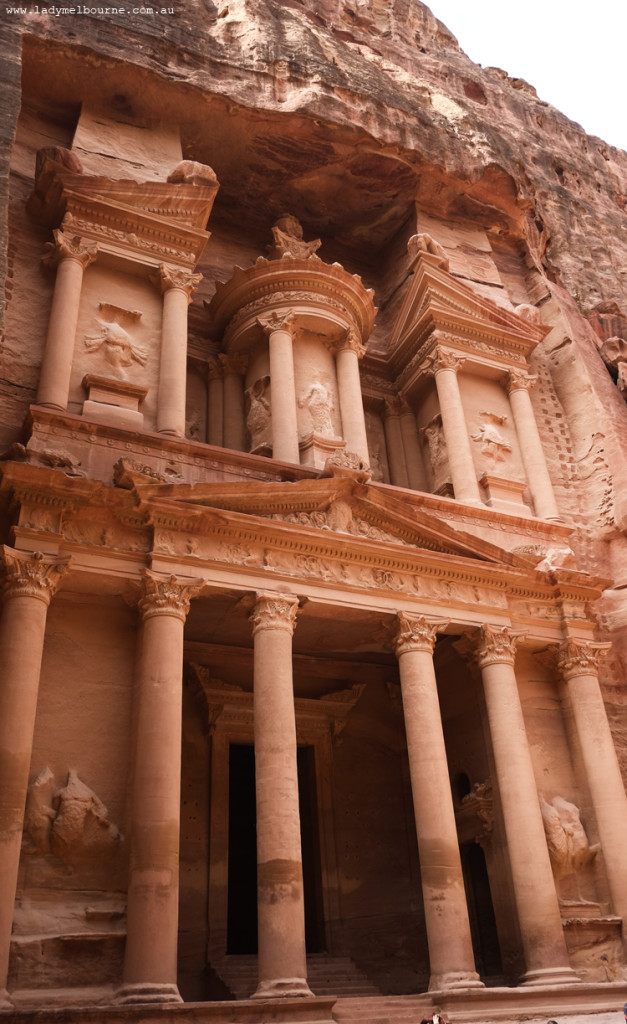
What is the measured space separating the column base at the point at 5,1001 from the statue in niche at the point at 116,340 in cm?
919

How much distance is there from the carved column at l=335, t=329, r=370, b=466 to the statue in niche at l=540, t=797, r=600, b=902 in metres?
6.59

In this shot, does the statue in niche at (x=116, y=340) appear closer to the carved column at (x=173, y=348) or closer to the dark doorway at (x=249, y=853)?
the carved column at (x=173, y=348)

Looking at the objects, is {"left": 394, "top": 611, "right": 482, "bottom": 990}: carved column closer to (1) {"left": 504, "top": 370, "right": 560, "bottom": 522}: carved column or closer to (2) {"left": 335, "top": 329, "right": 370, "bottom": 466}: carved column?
(2) {"left": 335, "top": 329, "right": 370, "bottom": 466}: carved column

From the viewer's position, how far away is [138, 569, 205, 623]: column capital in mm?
11430

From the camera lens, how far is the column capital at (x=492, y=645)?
13.6m

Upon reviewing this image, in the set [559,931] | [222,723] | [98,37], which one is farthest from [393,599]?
[98,37]

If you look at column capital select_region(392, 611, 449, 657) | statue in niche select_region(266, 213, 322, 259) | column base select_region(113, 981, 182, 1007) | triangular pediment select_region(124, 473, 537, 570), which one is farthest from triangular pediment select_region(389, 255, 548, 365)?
column base select_region(113, 981, 182, 1007)

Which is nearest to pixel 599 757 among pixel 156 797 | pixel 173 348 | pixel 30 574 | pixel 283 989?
pixel 283 989

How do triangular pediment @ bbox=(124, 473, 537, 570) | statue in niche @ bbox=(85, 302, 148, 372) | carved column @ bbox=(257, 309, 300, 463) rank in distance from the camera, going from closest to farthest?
triangular pediment @ bbox=(124, 473, 537, 570)
statue in niche @ bbox=(85, 302, 148, 372)
carved column @ bbox=(257, 309, 300, 463)

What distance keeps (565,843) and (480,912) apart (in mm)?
2143

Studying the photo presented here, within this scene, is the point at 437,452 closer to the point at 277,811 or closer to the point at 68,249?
the point at 68,249

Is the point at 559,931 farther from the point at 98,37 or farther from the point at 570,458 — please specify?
the point at 98,37

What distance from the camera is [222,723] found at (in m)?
14.3

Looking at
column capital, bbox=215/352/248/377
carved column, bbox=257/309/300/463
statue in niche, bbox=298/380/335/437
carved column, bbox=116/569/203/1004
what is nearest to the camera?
carved column, bbox=116/569/203/1004
